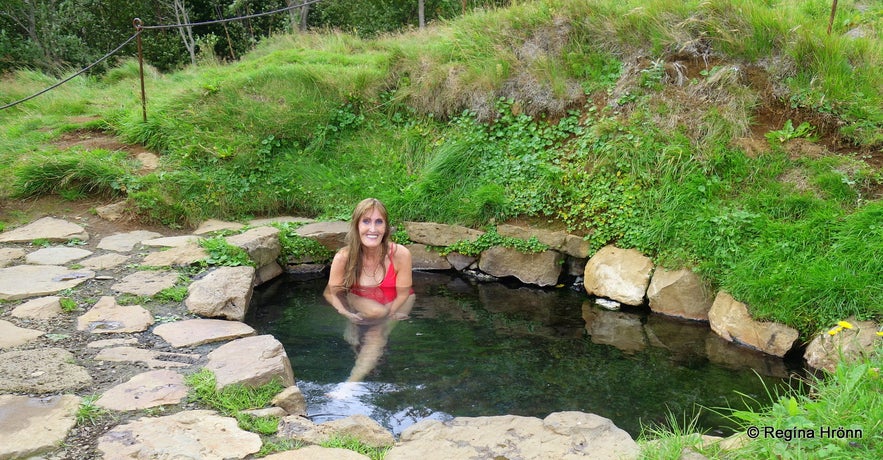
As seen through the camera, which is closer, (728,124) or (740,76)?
(728,124)

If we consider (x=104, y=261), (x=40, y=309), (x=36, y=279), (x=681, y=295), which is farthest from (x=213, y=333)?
(x=681, y=295)

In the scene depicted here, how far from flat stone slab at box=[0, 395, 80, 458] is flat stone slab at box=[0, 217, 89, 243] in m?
3.19

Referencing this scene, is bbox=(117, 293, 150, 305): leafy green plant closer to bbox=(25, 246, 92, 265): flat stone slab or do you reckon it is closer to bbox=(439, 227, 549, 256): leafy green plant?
bbox=(25, 246, 92, 265): flat stone slab

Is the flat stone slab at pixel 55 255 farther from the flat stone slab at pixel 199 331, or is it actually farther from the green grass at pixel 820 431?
the green grass at pixel 820 431

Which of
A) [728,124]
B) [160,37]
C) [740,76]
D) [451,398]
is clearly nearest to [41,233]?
[451,398]

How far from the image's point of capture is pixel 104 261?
17.2ft

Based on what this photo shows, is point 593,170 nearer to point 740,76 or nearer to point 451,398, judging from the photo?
point 740,76

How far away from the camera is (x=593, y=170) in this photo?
628cm

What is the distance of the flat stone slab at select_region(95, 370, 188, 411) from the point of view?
304cm

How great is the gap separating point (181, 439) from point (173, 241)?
3517mm

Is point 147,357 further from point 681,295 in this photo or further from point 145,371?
point 681,295

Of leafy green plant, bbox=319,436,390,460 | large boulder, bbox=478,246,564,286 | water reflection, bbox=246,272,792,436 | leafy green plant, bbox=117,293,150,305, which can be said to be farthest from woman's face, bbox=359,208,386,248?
leafy green plant, bbox=319,436,390,460

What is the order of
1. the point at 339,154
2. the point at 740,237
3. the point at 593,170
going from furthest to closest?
the point at 339,154, the point at 593,170, the point at 740,237

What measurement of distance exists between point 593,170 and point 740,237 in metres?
1.59
